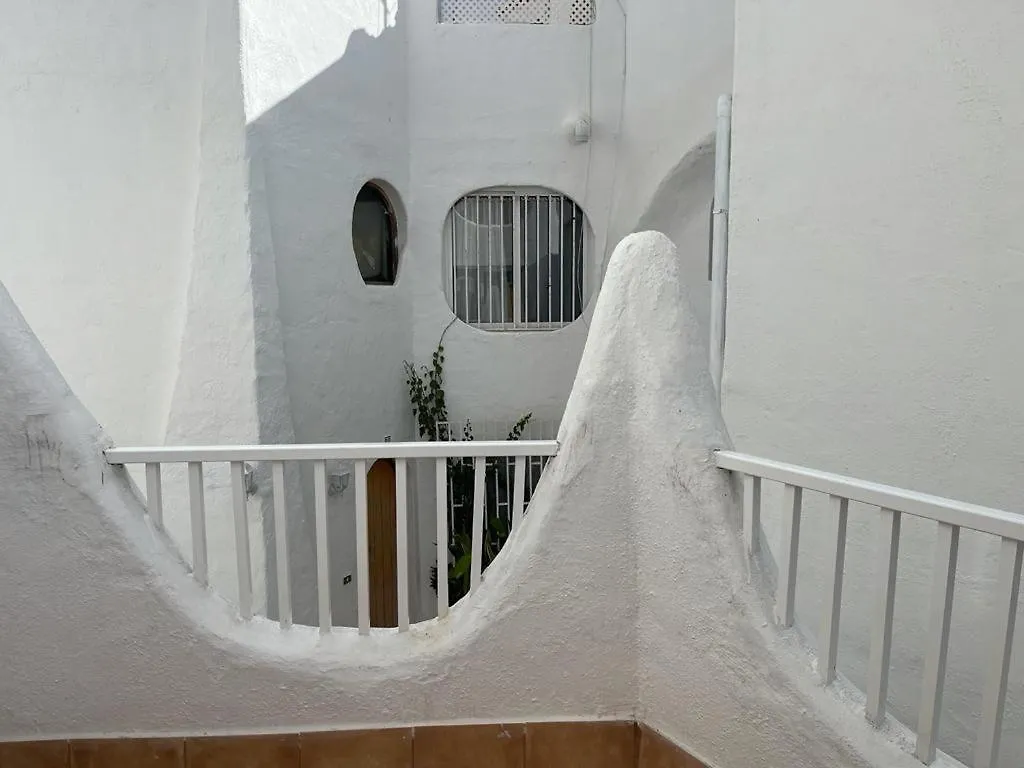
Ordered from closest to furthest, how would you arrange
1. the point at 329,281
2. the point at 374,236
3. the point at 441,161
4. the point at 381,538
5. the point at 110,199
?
the point at 110,199, the point at 329,281, the point at 381,538, the point at 374,236, the point at 441,161

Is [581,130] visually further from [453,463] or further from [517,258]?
[453,463]

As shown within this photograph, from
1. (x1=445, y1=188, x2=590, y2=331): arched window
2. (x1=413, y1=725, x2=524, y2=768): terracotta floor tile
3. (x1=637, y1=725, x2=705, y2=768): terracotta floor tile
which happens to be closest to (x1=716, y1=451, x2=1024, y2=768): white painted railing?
(x1=637, y1=725, x2=705, y2=768): terracotta floor tile

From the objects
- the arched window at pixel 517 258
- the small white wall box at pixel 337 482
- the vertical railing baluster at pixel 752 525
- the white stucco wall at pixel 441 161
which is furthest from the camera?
the arched window at pixel 517 258

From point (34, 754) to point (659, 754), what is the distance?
1.69 m

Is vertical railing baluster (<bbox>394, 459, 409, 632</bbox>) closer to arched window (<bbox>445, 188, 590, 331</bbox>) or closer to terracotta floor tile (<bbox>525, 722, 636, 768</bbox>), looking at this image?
terracotta floor tile (<bbox>525, 722, 636, 768</bbox>)

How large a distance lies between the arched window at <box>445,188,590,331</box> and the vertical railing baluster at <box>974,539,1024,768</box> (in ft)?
17.7

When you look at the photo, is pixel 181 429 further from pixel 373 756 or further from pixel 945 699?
pixel 945 699

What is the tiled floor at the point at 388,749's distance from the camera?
1895mm

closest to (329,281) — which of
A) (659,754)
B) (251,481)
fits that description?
(251,481)

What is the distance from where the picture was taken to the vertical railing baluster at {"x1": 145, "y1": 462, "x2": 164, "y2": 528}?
1809mm

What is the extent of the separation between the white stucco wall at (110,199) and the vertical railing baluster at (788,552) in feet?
11.2

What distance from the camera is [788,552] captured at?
155 centimetres

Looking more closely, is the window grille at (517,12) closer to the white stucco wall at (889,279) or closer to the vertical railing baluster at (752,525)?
the white stucco wall at (889,279)

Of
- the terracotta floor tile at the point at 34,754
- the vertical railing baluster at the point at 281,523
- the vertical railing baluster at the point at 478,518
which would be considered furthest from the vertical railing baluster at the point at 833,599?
the terracotta floor tile at the point at 34,754
